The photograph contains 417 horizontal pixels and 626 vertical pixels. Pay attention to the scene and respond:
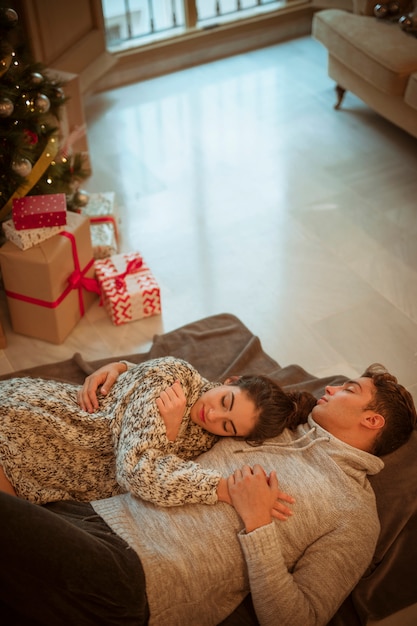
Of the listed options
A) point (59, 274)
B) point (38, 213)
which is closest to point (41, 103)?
point (38, 213)

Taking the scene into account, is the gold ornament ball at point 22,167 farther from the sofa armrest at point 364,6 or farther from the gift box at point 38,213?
the sofa armrest at point 364,6

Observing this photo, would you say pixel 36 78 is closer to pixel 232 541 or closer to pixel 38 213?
pixel 38 213

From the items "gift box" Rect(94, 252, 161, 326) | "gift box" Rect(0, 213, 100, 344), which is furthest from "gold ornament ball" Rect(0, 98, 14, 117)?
"gift box" Rect(94, 252, 161, 326)

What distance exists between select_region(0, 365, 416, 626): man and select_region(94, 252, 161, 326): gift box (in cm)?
98

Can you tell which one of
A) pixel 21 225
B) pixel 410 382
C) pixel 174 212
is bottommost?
pixel 410 382

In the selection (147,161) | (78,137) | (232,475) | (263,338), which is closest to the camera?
(232,475)

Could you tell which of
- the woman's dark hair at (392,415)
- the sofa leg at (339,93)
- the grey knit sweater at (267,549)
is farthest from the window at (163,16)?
the grey knit sweater at (267,549)

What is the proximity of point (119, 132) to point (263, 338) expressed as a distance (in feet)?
5.67

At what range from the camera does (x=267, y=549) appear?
167cm

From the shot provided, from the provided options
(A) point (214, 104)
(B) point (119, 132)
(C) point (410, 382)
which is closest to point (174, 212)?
(B) point (119, 132)

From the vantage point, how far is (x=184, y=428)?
197 centimetres

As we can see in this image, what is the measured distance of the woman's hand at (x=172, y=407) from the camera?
1.87m

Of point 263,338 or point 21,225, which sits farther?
point 263,338

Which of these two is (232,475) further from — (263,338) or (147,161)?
(147,161)
